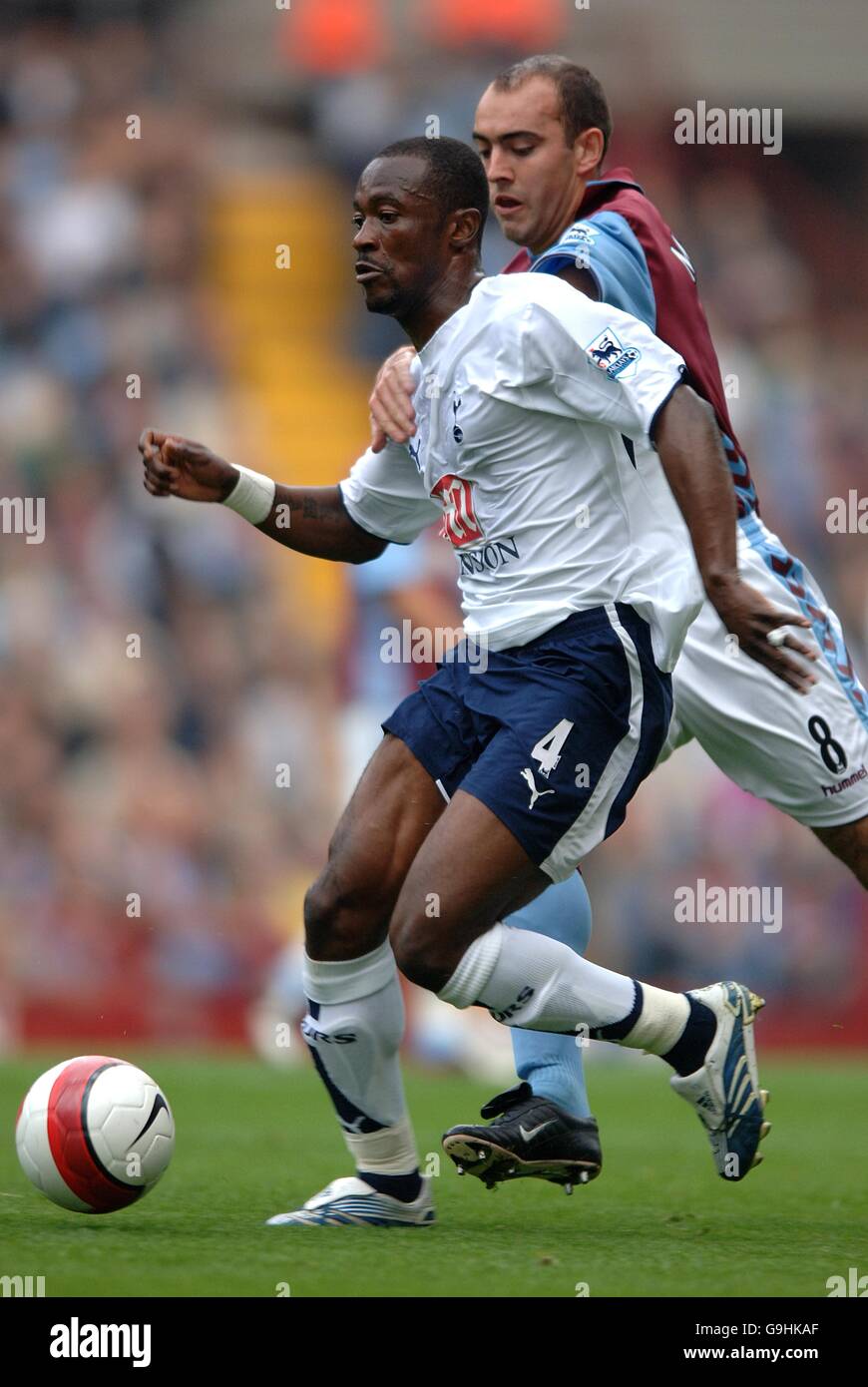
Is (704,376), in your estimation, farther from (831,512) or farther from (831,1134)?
(831,512)

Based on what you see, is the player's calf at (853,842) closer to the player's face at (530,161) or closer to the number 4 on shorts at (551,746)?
the number 4 on shorts at (551,746)

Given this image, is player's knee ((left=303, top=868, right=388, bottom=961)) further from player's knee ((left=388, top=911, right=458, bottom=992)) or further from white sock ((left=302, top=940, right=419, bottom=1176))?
player's knee ((left=388, top=911, right=458, bottom=992))

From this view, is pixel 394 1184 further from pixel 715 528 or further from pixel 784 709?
pixel 715 528

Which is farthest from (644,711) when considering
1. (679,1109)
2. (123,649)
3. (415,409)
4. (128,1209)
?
(123,649)

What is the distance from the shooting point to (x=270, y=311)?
49.1ft

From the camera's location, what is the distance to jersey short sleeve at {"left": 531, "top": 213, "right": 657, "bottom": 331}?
4.56 m

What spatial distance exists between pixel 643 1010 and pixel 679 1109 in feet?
11.8

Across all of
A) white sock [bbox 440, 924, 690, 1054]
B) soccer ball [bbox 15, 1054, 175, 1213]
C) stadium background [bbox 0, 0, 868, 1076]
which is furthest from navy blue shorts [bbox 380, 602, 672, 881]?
stadium background [bbox 0, 0, 868, 1076]

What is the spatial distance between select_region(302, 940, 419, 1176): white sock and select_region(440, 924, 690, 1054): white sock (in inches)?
10.7

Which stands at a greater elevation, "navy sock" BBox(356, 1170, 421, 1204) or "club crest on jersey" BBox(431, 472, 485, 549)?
"club crest on jersey" BBox(431, 472, 485, 549)

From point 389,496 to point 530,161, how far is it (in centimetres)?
83

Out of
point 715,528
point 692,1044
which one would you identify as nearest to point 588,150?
point 715,528

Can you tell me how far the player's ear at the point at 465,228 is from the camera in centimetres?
451

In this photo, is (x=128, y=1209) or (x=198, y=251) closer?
(x=128, y=1209)
